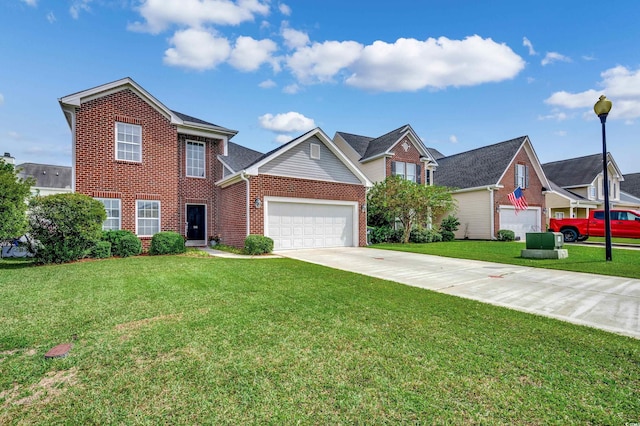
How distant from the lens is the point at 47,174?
2983 cm

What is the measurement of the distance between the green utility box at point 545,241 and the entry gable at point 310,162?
7878 mm

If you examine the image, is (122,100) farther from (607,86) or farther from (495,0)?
(607,86)

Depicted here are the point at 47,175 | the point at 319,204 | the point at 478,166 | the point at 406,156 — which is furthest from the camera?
the point at 47,175

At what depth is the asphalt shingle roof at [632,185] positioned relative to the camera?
39.1 metres

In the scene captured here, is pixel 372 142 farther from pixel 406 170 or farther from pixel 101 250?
pixel 101 250

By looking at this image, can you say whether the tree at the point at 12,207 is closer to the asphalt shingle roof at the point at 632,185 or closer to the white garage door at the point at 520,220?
the white garage door at the point at 520,220

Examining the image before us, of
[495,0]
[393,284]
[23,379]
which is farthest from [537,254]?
[23,379]

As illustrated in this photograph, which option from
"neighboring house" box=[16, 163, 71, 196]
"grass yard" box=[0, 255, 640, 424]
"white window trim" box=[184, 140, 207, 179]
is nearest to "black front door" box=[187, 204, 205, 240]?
"white window trim" box=[184, 140, 207, 179]

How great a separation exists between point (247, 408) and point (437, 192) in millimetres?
19311

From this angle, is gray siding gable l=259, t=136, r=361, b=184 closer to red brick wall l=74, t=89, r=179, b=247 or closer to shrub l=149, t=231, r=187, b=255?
shrub l=149, t=231, r=187, b=255

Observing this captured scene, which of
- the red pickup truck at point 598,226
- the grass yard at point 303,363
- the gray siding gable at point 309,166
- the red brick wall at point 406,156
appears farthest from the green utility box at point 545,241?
the red brick wall at point 406,156

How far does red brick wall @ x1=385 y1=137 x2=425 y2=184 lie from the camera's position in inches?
883

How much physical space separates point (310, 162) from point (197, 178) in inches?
241

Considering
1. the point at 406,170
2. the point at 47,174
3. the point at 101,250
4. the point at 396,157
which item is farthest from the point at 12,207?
the point at 47,174
